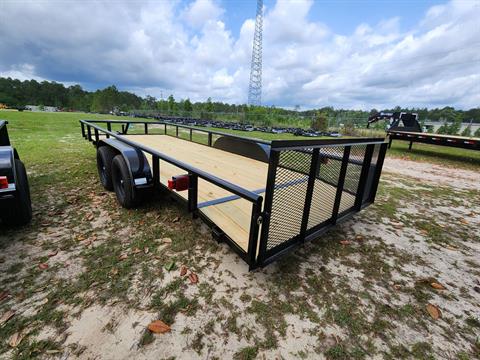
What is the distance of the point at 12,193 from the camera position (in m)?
2.30

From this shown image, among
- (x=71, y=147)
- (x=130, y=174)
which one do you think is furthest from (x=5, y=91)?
(x=130, y=174)

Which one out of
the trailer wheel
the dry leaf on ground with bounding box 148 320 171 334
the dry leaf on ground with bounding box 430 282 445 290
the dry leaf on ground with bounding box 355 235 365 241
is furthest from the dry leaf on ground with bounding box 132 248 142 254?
the dry leaf on ground with bounding box 430 282 445 290

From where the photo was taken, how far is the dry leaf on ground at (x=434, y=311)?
1.93 metres

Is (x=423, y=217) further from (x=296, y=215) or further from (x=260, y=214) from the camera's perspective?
(x=260, y=214)

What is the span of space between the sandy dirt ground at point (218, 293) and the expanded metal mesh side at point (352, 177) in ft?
1.51

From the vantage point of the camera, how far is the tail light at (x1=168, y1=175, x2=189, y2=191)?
2150 millimetres

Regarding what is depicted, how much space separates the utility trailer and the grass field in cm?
20

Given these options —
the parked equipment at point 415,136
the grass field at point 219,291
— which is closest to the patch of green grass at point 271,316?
the grass field at point 219,291

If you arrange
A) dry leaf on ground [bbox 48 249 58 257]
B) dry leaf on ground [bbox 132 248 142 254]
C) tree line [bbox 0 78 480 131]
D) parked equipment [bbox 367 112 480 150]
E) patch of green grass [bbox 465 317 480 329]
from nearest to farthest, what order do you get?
patch of green grass [bbox 465 317 480 329] → dry leaf on ground [bbox 48 249 58 257] → dry leaf on ground [bbox 132 248 142 254] → parked equipment [bbox 367 112 480 150] → tree line [bbox 0 78 480 131]

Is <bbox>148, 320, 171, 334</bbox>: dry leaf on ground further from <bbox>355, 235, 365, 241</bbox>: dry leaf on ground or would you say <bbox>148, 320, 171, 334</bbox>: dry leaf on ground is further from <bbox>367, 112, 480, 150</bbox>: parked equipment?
<bbox>367, 112, 480, 150</bbox>: parked equipment

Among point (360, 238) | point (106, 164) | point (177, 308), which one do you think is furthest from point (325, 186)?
point (106, 164)

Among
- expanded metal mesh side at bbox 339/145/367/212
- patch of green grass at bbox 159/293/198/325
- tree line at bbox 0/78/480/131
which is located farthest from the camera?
tree line at bbox 0/78/480/131

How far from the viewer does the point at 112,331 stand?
1.63 metres

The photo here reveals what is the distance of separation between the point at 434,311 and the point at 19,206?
4212 mm
